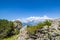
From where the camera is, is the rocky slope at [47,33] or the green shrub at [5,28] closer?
the rocky slope at [47,33]

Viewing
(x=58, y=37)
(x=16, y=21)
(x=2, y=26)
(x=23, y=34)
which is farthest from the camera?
(x=16, y=21)

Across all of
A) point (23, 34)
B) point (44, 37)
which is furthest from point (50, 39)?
point (23, 34)

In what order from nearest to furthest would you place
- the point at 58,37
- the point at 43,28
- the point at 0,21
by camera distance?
the point at 58,37 → the point at 43,28 → the point at 0,21

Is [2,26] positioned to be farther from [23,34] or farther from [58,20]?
[58,20]

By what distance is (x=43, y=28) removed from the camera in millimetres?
16766

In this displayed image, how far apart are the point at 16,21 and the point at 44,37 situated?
58.1 ft

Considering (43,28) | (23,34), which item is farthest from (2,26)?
(43,28)

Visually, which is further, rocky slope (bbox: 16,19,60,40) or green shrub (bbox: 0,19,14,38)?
green shrub (bbox: 0,19,14,38)

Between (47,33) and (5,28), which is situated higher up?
(5,28)

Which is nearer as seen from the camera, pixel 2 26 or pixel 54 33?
pixel 54 33

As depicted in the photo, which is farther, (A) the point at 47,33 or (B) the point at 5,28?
(B) the point at 5,28

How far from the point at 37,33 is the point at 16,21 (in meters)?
17.0

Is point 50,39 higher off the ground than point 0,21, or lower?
lower

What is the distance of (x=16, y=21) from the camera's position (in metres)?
33.4
